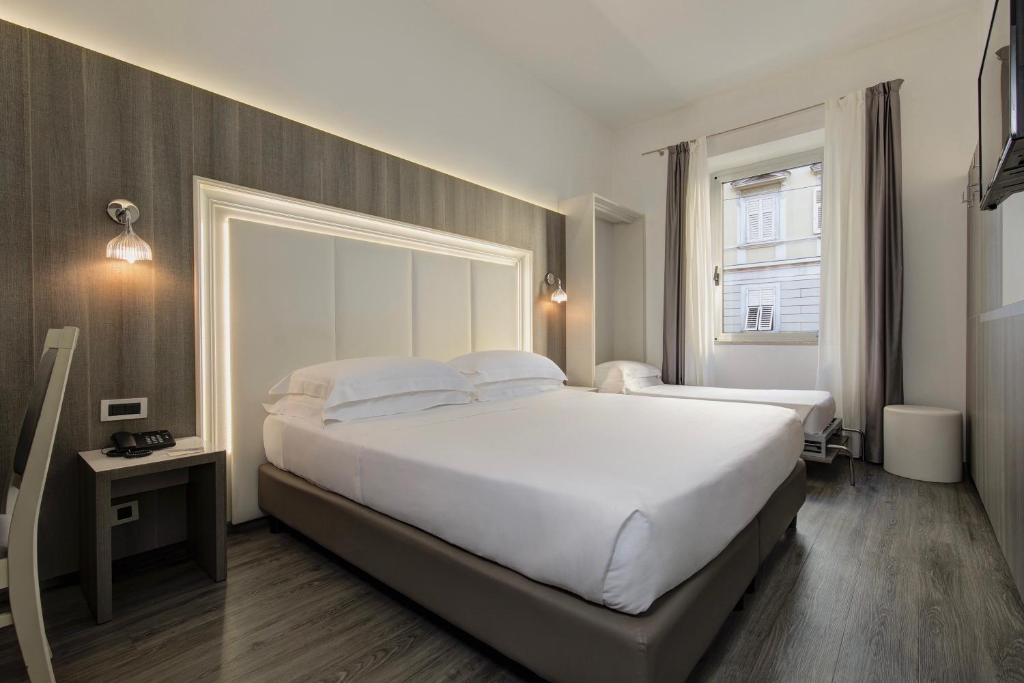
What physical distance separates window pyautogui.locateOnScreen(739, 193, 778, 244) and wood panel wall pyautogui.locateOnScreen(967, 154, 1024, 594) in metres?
1.39

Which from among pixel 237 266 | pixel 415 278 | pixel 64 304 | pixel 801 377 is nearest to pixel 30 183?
pixel 64 304

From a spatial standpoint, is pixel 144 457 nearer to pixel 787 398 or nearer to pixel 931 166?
pixel 787 398

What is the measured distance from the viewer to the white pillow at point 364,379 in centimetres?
215

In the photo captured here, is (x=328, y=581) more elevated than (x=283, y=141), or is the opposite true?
(x=283, y=141)

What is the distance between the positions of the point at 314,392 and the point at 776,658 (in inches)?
79.2

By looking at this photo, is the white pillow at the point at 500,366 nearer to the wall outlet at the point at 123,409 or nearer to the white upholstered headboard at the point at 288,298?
the white upholstered headboard at the point at 288,298

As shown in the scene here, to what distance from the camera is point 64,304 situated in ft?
5.84

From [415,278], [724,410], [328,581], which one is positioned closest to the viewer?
[328,581]

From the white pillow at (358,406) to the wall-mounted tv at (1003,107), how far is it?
2.36 meters

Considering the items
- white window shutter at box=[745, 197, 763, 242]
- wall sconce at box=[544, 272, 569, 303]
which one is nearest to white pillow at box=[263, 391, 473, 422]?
wall sconce at box=[544, 272, 569, 303]

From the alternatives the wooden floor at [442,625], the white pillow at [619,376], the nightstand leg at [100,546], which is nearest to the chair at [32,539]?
the wooden floor at [442,625]

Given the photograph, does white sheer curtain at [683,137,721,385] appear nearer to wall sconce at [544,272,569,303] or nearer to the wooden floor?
wall sconce at [544,272,569,303]

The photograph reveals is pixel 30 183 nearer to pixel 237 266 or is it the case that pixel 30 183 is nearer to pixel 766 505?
pixel 237 266

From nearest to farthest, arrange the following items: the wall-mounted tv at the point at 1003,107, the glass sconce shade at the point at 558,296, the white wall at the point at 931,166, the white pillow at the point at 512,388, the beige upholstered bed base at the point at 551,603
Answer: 1. the beige upholstered bed base at the point at 551,603
2. the wall-mounted tv at the point at 1003,107
3. the white pillow at the point at 512,388
4. the white wall at the point at 931,166
5. the glass sconce shade at the point at 558,296
